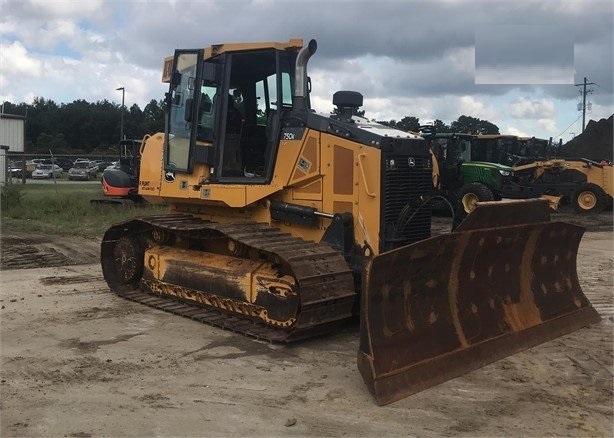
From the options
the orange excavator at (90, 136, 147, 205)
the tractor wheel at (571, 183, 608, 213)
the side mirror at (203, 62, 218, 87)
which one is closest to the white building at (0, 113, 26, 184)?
the orange excavator at (90, 136, 147, 205)

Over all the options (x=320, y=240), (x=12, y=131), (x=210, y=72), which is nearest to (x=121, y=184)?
(x=210, y=72)

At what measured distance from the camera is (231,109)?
7395 mm

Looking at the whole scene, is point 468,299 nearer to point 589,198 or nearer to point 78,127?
point 589,198

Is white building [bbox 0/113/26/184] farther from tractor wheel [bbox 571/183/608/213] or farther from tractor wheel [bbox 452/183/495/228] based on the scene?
tractor wheel [bbox 571/183/608/213]

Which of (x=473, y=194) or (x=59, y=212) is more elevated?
(x=473, y=194)

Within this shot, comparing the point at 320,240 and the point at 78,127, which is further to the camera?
the point at 78,127

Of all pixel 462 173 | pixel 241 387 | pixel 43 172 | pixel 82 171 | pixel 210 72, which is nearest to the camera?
pixel 241 387

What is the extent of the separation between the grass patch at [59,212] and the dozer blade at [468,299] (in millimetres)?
10486

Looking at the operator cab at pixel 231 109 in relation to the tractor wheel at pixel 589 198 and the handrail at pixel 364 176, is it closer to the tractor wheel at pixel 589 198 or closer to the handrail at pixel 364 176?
the handrail at pixel 364 176

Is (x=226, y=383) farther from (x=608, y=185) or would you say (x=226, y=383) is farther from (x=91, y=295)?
(x=608, y=185)

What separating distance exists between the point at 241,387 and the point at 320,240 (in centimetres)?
221

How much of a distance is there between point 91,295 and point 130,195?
962 centimetres

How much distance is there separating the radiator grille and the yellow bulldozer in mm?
17

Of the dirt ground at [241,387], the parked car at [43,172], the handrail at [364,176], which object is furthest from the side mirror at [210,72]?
the parked car at [43,172]
